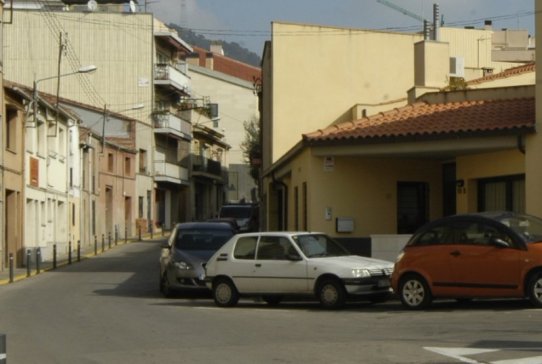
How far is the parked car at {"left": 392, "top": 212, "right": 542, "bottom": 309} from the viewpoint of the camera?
17.5 meters

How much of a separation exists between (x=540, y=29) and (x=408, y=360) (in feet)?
41.1

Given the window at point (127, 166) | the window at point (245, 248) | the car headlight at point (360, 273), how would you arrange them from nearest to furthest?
the car headlight at point (360, 273) < the window at point (245, 248) < the window at point (127, 166)

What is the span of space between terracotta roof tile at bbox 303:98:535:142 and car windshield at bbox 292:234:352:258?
4674 millimetres

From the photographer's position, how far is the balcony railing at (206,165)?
82625 mm

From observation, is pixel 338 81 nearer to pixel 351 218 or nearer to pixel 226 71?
pixel 351 218

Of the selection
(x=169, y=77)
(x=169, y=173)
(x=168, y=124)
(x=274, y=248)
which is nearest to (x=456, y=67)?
(x=274, y=248)

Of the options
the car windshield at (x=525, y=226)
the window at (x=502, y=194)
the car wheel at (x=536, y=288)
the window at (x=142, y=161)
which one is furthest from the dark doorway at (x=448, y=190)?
the window at (x=142, y=161)

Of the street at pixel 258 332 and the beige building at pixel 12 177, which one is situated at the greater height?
the beige building at pixel 12 177

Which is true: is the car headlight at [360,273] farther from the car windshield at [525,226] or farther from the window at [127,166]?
the window at [127,166]

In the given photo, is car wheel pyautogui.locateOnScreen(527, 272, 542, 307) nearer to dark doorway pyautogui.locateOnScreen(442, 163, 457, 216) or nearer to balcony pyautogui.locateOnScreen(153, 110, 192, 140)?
dark doorway pyautogui.locateOnScreen(442, 163, 457, 216)

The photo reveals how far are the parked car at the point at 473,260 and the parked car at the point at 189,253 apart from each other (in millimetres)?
6334

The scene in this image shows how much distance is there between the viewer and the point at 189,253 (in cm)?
2483

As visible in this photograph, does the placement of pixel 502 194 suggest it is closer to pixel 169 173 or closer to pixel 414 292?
pixel 414 292

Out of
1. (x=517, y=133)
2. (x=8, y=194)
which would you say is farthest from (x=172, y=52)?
(x=517, y=133)
